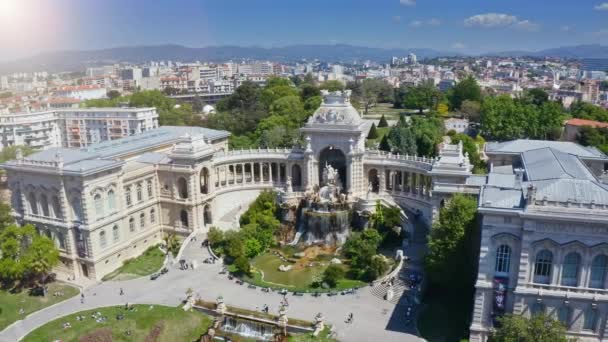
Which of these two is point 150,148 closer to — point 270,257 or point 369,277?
point 270,257

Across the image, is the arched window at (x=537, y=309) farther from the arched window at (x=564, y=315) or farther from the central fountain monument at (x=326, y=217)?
the central fountain monument at (x=326, y=217)

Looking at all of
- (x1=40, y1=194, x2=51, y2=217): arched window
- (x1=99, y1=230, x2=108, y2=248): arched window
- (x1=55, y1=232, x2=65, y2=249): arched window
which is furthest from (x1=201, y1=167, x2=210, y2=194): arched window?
(x1=40, y1=194, x2=51, y2=217): arched window

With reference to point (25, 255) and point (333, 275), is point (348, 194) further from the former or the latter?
point (25, 255)

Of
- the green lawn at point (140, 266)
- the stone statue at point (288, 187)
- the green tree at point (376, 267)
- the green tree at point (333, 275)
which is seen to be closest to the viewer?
the green tree at point (333, 275)

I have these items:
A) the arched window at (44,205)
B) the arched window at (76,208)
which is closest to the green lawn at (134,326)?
the arched window at (76,208)

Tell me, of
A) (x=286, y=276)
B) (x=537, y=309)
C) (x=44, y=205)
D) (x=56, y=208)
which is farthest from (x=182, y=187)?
(x=537, y=309)

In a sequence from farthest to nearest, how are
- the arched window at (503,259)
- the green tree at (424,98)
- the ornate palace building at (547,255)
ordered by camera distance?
the green tree at (424,98) < the arched window at (503,259) < the ornate palace building at (547,255)

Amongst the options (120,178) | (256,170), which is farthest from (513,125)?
(120,178)
